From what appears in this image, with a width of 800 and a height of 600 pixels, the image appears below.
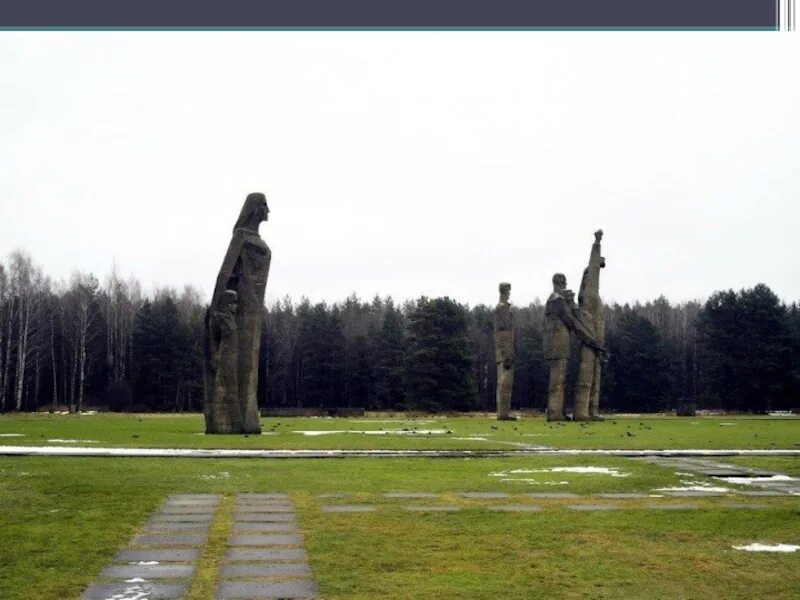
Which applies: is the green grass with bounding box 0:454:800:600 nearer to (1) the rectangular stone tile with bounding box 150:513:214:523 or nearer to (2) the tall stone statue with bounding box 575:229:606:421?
(1) the rectangular stone tile with bounding box 150:513:214:523

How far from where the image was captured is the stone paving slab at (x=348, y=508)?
12.1 metres

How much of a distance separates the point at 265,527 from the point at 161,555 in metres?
1.91

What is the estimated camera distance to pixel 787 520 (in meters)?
11.6

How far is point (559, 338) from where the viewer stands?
47469 mm

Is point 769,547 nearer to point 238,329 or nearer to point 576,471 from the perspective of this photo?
point 576,471

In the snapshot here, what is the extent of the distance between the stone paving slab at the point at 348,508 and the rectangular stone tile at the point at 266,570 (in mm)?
3632

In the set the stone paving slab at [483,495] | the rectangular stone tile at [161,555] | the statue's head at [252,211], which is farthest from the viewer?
the statue's head at [252,211]

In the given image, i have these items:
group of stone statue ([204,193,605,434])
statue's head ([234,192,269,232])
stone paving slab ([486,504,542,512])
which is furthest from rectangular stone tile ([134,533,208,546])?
statue's head ([234,192,269,232])

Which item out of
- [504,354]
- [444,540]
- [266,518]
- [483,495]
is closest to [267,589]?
[444,540]

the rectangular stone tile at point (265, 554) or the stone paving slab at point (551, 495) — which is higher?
the rectangular stone tile at point (265, 554)

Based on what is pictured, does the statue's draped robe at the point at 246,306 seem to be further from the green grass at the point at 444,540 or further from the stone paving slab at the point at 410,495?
the stone paving slab at the point at 410,495

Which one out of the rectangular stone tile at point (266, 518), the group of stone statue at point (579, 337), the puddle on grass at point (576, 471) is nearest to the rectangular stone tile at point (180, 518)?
the rectangular stone tile at point (266, 518)

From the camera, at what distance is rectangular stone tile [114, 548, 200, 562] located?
343 inches

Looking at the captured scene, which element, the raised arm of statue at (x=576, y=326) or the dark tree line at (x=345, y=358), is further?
the dark tree line at (x=345, y=358)
